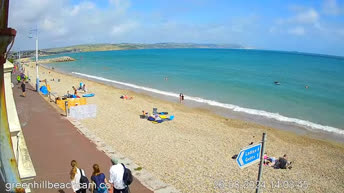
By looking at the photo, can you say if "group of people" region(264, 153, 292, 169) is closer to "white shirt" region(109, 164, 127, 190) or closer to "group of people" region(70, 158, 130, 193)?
"group of people" region(70, 158, 130, 193)

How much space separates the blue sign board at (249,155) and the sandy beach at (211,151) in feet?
14.9

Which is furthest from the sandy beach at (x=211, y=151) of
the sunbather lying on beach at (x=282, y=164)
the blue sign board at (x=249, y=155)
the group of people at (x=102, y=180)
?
the blue sign board at (x=249, y=155)

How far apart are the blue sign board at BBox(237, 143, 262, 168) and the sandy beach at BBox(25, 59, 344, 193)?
4556mm

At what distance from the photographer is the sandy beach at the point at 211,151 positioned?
29.9 ft

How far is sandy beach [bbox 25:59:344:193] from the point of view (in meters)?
9.11

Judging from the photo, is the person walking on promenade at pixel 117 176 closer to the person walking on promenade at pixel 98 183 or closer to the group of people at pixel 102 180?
the group of people at pixel 102 180

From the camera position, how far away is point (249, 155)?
382cm

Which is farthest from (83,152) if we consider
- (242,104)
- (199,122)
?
(242,104)

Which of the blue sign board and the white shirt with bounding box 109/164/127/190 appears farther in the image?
the white shirt with bounding box 109/164/127/190

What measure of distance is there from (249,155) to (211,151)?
821 centimetres

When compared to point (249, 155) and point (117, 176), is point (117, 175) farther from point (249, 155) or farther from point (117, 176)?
point (249, 155)

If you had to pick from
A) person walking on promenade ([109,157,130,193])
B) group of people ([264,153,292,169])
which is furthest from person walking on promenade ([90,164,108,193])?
group of people ([264,153,292,169])

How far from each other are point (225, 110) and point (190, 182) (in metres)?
14.6

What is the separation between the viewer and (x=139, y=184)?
7.07 m
